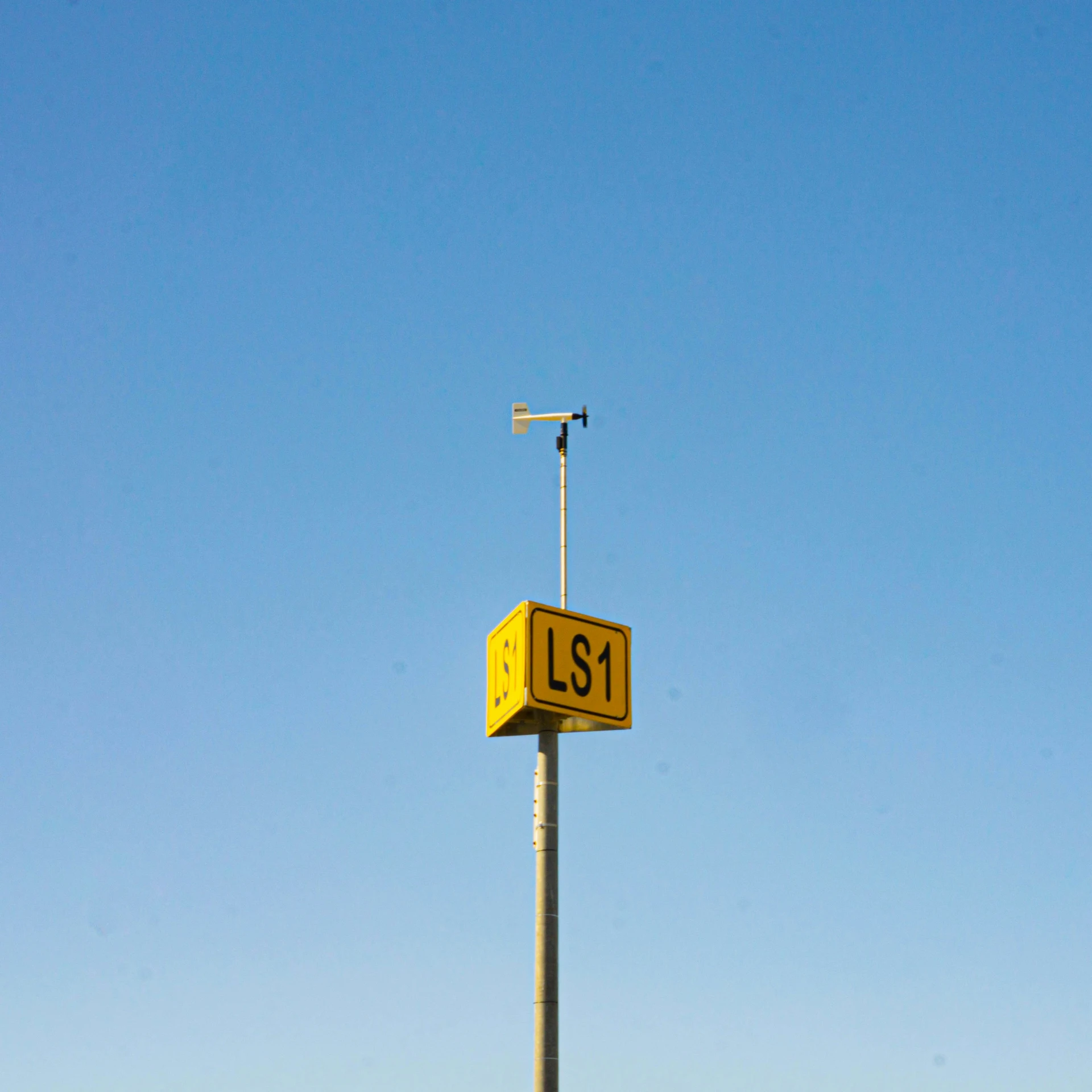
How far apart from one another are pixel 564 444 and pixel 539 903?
17.8 ft

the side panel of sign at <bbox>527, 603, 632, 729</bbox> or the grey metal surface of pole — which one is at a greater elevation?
the side panel of sign at <bbox>527, 603, 632, 729</bbox>

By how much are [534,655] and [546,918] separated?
268cm

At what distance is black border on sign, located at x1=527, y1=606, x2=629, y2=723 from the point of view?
1498 centimetres

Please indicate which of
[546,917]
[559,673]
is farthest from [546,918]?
[559,673]

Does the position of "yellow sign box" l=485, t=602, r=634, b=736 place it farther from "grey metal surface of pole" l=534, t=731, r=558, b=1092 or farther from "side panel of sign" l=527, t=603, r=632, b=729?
"grey metal surface of pole" l=534, t=731, r=558, b=1092

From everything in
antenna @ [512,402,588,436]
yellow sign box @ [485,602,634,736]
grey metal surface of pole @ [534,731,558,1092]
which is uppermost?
antenna @ [512,402,588,436]

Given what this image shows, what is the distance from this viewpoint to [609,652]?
15.8 metres

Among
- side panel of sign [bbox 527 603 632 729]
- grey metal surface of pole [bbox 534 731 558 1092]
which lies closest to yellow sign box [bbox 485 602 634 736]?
side panel of sign [bbox 527 603 632 729]

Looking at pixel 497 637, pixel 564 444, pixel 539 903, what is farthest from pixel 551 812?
pixel 564 444

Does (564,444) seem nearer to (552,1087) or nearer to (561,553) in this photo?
(561,553)

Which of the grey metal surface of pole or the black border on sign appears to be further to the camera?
the black border on sign

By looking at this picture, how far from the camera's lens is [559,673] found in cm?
1526

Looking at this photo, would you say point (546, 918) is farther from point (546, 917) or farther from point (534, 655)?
point (534, 655)

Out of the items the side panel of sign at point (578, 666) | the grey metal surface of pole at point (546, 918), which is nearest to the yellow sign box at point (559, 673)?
the side panel of sign at point (578, 666)
